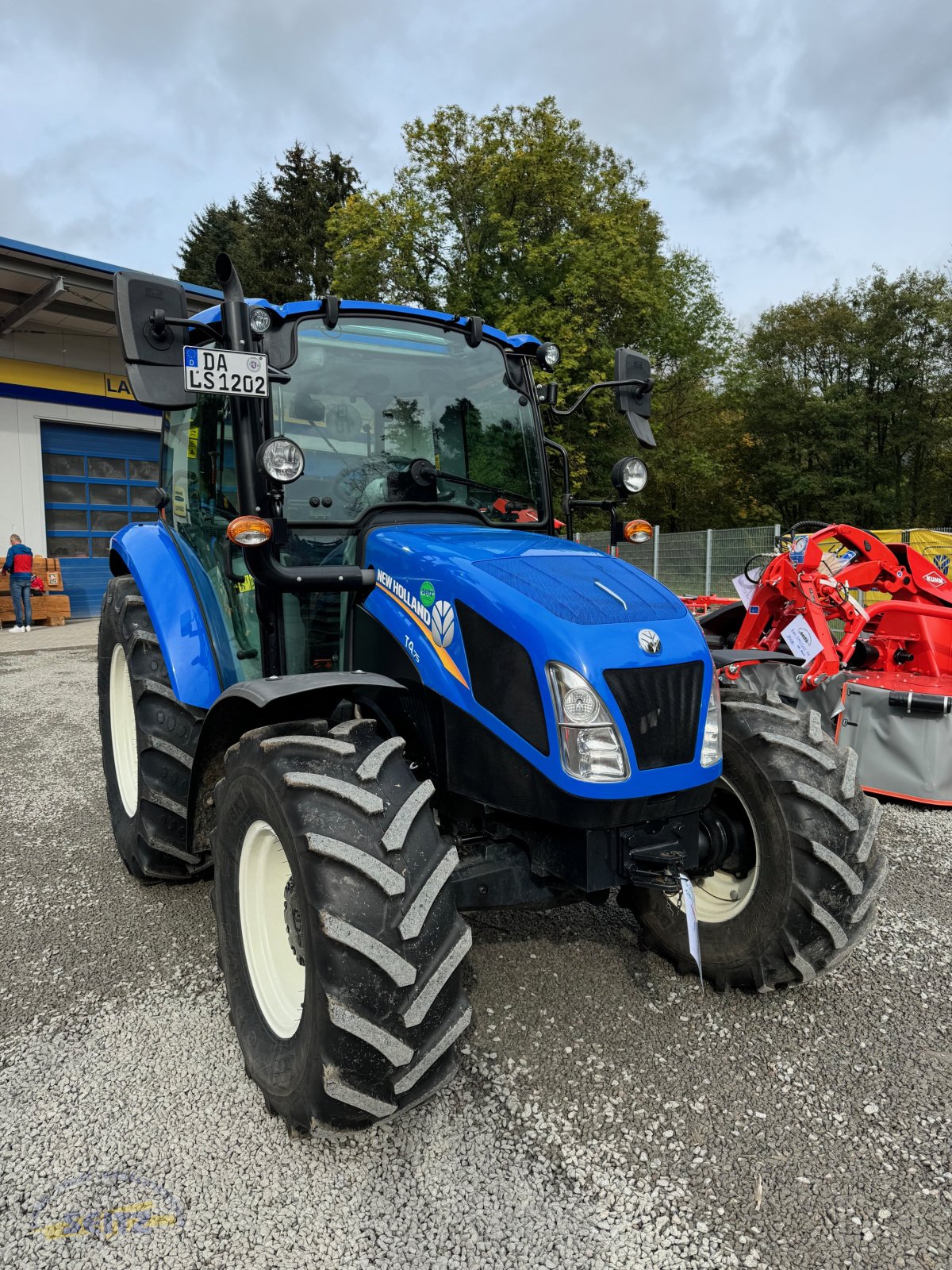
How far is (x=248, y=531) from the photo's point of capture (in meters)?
2.44

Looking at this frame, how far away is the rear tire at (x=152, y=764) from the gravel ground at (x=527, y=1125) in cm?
30

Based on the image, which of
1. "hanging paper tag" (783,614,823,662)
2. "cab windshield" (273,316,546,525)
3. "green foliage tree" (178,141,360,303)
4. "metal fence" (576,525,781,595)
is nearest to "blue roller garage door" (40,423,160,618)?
"metal fence" (576,525,781,595)

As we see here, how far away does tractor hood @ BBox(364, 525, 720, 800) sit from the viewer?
217 cm

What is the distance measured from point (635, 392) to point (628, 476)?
0.31 metres

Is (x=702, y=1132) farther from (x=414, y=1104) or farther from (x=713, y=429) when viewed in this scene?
(x=713, y=429)

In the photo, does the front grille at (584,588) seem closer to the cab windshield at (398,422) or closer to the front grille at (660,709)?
the front grille at (660,709)

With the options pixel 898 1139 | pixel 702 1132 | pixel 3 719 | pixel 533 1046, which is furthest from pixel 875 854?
pixel 3 719

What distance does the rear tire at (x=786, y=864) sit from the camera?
257 cm

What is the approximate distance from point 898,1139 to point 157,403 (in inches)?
107

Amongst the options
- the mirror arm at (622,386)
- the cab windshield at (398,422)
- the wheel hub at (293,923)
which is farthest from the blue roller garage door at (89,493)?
the wheel hub at (293,923)

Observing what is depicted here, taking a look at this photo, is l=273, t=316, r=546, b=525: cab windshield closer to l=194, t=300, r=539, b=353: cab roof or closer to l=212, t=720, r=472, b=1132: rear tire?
l=194, t=300, r=539, b=353: cab roof

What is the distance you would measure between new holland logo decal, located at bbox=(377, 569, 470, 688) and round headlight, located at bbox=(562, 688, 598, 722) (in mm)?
332

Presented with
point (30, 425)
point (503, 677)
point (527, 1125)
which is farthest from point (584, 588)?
point (30, 425)

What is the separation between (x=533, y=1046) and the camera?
8.38ft
